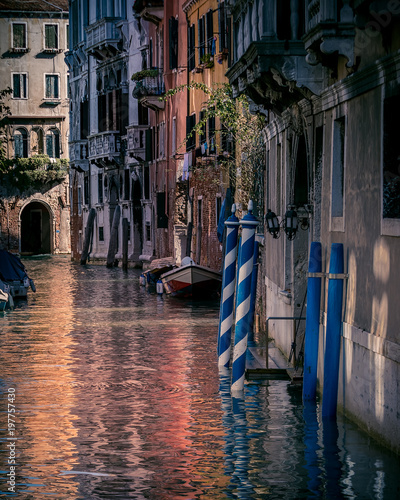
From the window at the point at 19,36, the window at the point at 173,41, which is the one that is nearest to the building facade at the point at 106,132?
the window at the point at 19,36

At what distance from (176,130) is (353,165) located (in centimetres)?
2643

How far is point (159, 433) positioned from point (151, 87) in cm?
2934

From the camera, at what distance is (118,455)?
8.87m

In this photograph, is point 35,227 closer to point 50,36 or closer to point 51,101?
point 51,101

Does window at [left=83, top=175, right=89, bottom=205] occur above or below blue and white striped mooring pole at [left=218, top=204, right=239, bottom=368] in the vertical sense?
above

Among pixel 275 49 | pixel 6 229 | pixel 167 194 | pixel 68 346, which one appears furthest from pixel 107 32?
pixel 275 49

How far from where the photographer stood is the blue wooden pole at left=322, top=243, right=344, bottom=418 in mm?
9422

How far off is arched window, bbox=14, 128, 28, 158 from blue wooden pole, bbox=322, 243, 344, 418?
4916 cm

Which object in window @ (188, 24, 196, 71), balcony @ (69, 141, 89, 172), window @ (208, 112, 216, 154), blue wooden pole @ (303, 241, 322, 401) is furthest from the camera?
balcony @ (69, 141, 89, 172)

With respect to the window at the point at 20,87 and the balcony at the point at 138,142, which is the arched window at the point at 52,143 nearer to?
the window at the point at 20,87

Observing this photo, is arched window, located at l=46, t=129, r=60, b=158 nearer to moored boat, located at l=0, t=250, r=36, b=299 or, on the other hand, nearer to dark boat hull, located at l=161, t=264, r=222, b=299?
moored boat, located at l=0, t=250, r=36, b=299

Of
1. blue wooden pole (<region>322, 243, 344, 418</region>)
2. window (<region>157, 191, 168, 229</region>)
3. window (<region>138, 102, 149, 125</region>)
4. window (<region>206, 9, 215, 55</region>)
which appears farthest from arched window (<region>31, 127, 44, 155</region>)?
blue wooden pole (<region>322, 243, 344, 418</region>)

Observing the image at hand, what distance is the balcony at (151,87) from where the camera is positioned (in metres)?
38.0

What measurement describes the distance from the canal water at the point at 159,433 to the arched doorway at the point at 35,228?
41.9 meters
